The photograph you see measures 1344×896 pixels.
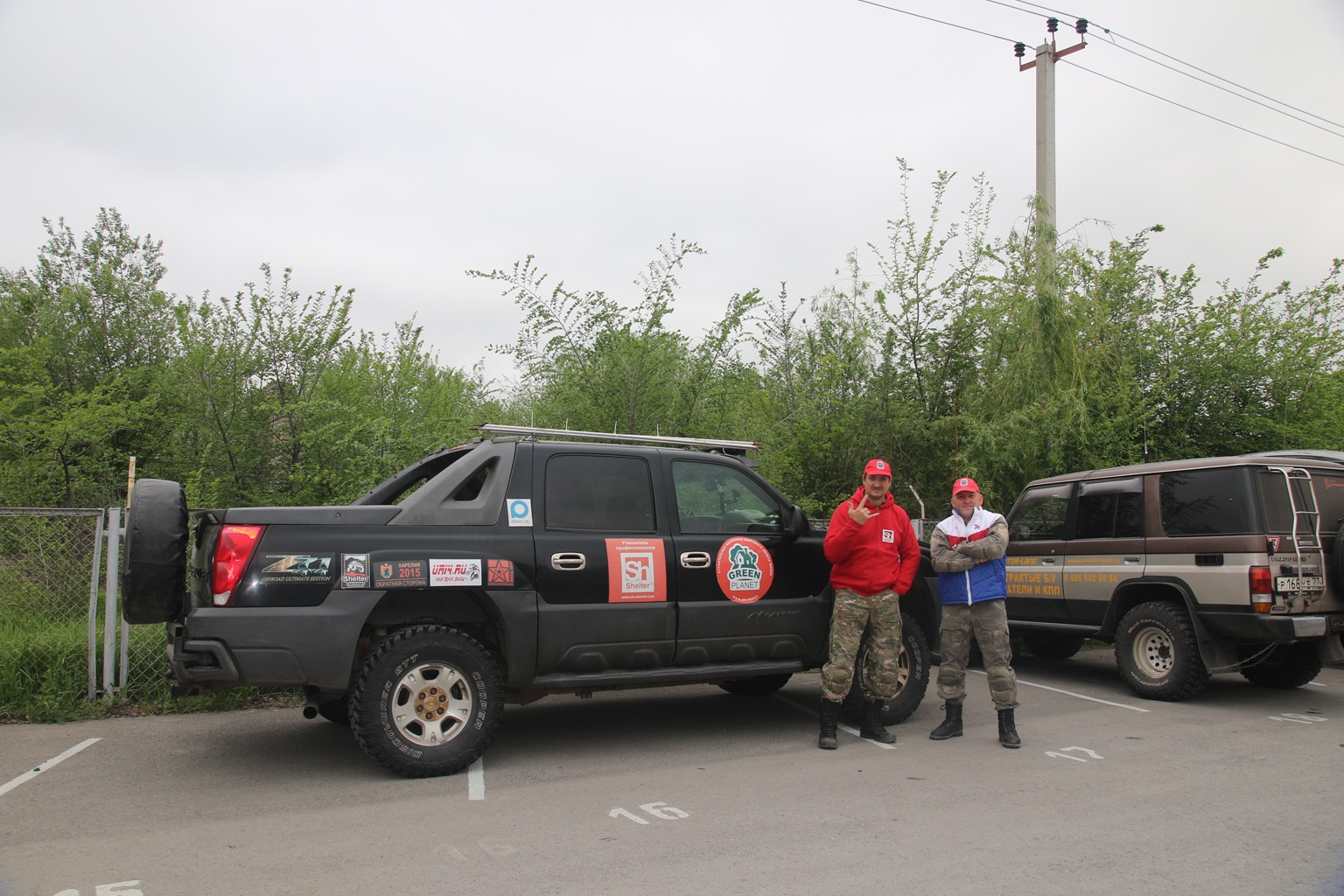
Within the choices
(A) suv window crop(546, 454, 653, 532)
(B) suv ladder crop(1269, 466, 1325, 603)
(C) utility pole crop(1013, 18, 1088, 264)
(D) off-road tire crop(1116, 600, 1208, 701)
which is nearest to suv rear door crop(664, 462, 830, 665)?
(A) suv window crop(546, 454, 653, 532)

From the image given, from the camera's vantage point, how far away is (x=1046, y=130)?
1286cm

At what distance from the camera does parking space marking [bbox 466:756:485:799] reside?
5.06 metres

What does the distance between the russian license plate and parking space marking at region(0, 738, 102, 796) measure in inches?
330

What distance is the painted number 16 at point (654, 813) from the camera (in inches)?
183

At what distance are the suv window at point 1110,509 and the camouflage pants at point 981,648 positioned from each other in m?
2.54

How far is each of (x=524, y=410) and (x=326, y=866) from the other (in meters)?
10.0

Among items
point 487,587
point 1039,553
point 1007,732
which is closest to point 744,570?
point 487,587

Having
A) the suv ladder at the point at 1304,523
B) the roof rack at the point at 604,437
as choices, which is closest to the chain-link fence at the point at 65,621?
the roof rack at the point at 604,437

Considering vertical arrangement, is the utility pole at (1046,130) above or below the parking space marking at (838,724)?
above

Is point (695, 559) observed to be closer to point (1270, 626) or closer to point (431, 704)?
point (431, 704)

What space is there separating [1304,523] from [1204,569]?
84 centimetres

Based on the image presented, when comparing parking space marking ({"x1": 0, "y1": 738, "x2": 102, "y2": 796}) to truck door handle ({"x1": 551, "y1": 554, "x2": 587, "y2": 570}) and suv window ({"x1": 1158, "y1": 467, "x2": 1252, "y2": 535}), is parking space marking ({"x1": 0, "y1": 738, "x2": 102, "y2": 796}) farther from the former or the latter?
suv window ({"x1": 1158, "y1": 467, "x2": 1252, "y2": 535})

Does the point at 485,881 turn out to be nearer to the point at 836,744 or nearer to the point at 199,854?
the point at 199,854

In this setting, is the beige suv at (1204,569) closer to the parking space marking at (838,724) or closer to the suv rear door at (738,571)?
the parking space marking at (838,724)
